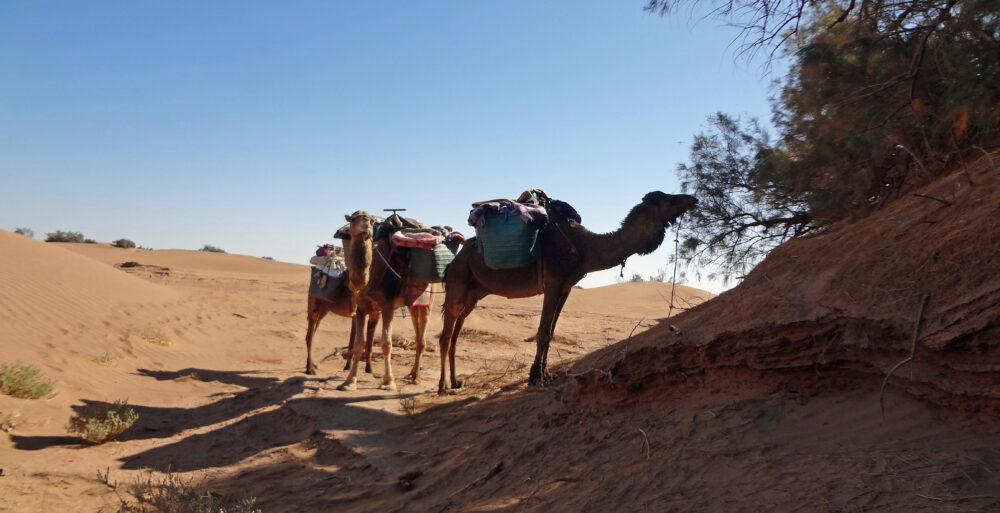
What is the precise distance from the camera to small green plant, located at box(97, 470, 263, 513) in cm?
574

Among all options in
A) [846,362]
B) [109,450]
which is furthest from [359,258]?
[846,362]

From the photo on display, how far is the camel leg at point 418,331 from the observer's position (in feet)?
35.2

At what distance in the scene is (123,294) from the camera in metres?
18.3

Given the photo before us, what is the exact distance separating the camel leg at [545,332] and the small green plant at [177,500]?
10.9 feet

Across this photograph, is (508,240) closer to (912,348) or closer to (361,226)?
(361,226)

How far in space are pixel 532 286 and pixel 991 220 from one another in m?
5.73

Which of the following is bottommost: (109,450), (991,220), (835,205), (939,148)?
(109,450)

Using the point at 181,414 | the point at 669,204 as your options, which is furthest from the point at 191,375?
the point at 669,204

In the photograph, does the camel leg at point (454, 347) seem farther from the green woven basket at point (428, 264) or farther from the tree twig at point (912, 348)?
the tree twig at point (912, 348)

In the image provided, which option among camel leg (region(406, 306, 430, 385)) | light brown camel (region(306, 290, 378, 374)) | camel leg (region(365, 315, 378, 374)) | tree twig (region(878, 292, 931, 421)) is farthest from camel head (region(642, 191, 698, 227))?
light brown camel (region(306, 290, 378, 374))

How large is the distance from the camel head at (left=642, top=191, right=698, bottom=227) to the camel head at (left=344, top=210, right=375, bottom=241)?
3.98 meters

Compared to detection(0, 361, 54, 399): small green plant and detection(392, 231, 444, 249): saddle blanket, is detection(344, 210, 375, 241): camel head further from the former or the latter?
detection(0, 361, 54, 399): small green plant

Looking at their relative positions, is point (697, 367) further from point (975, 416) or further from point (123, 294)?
point (123, 294)

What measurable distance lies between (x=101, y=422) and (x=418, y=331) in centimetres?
451
